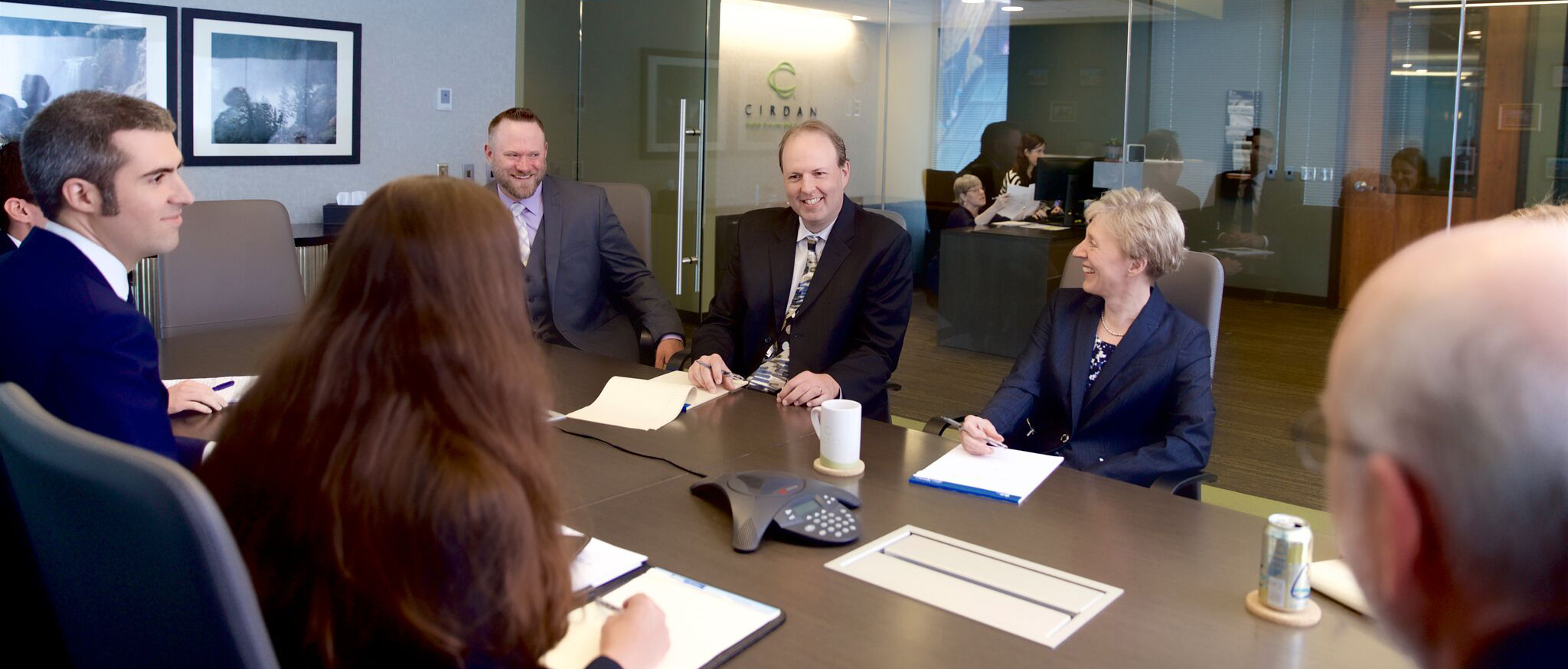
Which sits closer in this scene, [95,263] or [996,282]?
[95,263]

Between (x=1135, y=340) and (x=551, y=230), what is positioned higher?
(x=551, y=230)

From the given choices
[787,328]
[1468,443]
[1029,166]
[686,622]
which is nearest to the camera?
[1468,443]

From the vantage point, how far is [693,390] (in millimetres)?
2791

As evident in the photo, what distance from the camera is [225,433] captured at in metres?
1.23

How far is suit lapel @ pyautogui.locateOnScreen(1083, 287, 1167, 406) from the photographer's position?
267 cm

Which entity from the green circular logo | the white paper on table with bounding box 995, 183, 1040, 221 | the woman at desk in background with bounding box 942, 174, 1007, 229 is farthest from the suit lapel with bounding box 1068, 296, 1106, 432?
the green circular logo

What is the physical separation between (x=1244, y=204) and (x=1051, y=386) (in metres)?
2.17

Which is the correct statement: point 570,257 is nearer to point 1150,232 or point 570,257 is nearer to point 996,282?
point 1150,232

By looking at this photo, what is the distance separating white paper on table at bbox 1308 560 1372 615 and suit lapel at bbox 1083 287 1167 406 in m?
1.02

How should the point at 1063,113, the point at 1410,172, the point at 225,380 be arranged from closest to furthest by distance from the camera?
the point at 225,380, the point at 1410,172, the point at 1063,113

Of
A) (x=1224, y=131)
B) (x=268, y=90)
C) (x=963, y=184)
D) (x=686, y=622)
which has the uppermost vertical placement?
(x=268, y=90)

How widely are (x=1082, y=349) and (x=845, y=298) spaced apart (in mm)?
760

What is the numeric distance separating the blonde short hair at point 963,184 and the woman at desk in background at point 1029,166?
0.16 m

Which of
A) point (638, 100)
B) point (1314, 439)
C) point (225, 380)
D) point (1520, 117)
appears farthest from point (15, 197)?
point (1520, 117)
